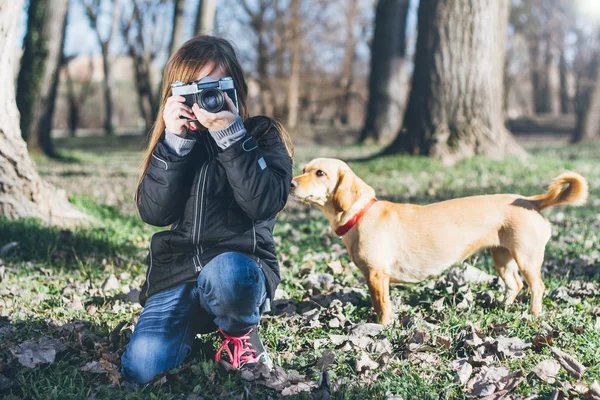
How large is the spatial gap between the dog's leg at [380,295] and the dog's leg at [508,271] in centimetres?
89

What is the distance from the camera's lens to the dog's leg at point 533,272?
359 centimetres

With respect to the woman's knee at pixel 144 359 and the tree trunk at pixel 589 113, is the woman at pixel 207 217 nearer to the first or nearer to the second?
the woman's knee at pixel 144 359

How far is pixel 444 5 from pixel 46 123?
853 cm

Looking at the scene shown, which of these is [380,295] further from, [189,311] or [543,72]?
[543,72]

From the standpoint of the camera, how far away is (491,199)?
3.73 m

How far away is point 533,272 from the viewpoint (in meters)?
3.59

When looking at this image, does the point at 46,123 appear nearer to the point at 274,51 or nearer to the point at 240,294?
the point at 240,294

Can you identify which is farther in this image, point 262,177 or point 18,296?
point 18,296

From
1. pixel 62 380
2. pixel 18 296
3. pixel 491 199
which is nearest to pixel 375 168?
pixel 491 199

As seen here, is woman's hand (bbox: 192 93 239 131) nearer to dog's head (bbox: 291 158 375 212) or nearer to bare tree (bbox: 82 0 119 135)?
dog's head (bbox: 291 158 375 212)

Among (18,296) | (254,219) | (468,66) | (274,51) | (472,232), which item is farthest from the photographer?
(274,51)

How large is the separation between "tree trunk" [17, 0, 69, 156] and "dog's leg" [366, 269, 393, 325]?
1044 centimetres

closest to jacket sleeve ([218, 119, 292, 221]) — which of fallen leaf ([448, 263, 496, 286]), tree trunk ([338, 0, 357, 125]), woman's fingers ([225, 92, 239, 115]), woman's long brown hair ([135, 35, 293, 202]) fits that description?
woman's fingers ([225, 92, 239, 115])

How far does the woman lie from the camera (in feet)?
9.10
